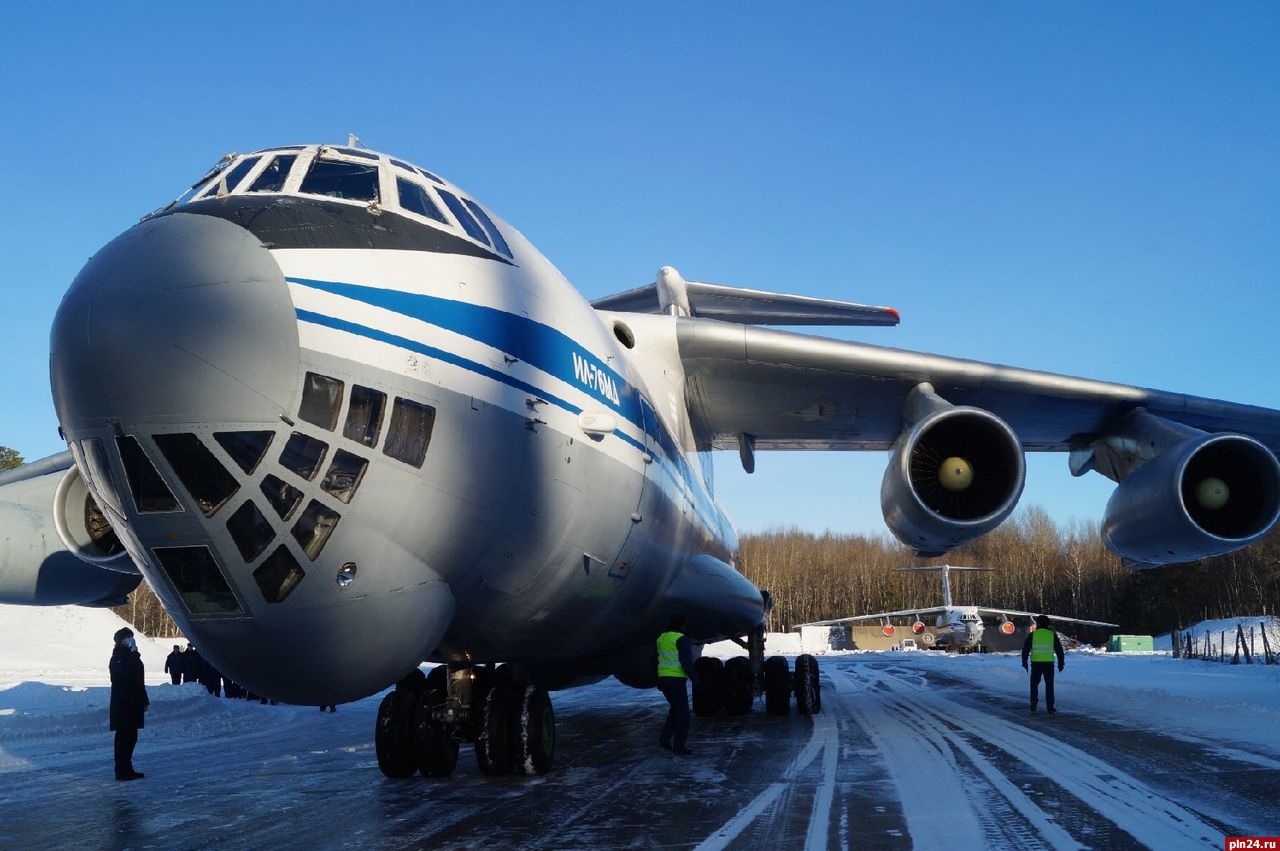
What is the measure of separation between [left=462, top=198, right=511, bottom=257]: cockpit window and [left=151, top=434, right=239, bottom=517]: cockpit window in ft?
6.90

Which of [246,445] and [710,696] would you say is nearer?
[246,445]

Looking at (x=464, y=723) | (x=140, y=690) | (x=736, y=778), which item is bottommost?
(x=736, y=778)

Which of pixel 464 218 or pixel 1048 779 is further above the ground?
pixel 464 218

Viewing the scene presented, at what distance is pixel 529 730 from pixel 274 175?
363 centimetres

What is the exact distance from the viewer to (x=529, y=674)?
7.36 meters

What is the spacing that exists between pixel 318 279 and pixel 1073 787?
4.83 m

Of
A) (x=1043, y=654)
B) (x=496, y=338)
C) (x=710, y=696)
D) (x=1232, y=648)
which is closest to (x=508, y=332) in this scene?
(x=496, y=338)

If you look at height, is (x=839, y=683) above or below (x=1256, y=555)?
below

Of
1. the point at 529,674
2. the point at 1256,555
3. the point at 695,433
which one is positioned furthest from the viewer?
the point at 1256,555

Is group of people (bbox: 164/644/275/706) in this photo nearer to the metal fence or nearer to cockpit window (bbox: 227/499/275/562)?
cockpit window (bbox: 227/499/275/562)

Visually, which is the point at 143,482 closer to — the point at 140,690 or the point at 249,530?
the point at 249,530

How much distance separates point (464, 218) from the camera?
4.83 m

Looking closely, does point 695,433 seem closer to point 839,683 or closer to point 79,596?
point 79,596

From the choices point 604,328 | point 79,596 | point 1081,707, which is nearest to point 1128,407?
point 1081,707
